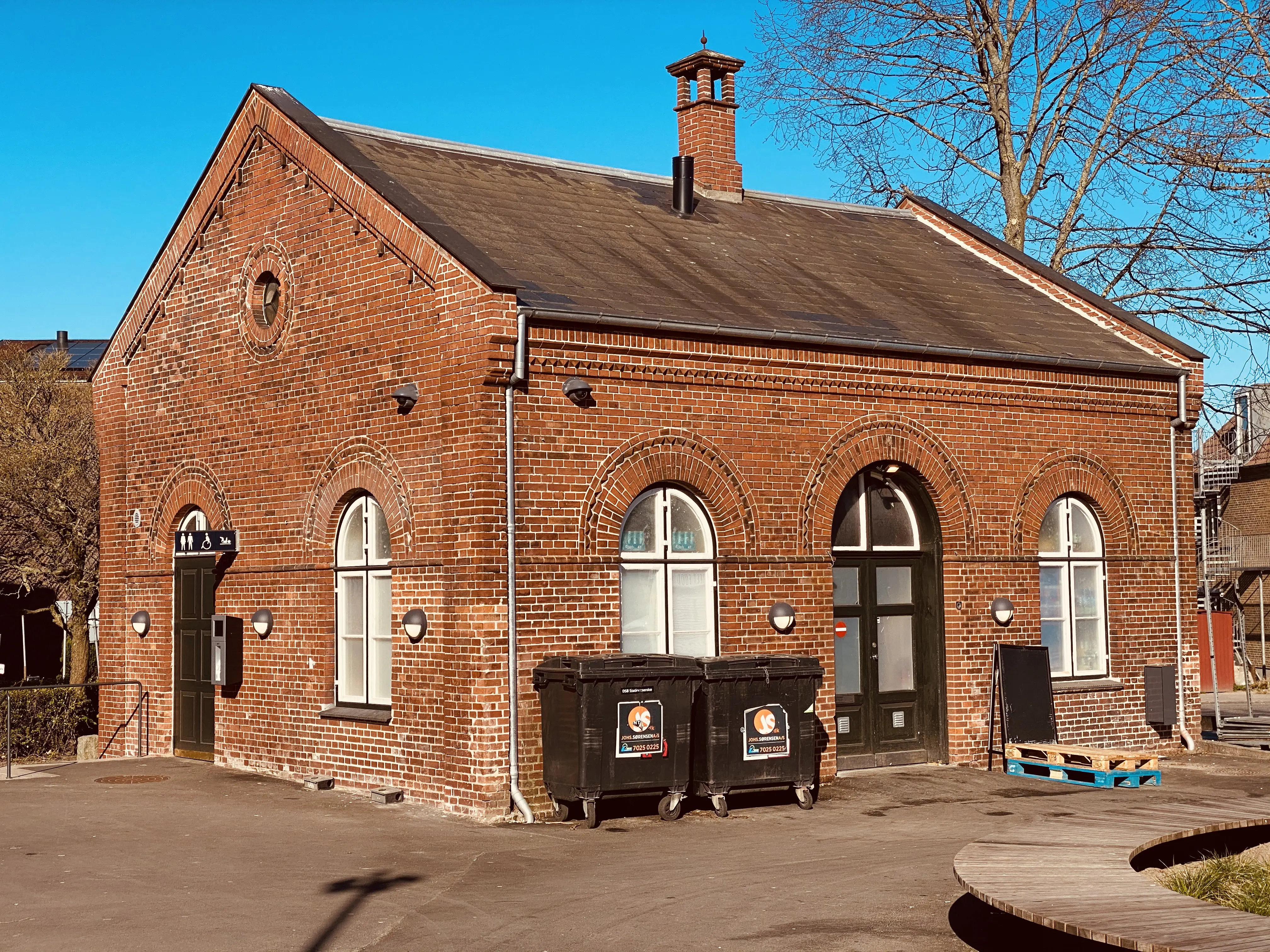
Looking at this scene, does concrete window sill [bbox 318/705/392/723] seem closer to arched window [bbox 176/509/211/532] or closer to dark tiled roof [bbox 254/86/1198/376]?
arched window [bbox 176/509/211/532]

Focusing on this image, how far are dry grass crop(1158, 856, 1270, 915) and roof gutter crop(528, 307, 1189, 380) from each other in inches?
245

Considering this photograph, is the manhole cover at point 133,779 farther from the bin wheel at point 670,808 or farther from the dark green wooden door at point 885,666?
the dark green wooden door at point 885,666

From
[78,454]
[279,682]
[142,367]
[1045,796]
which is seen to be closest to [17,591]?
[78,454]

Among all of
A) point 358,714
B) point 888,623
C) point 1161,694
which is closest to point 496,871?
point 358,714

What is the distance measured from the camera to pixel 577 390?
13359 mm

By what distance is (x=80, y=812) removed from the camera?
13117mm

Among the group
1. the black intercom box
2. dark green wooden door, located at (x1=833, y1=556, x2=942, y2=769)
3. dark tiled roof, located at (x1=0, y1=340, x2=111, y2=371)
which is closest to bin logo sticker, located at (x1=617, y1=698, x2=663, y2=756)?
dark green wooden door, located at (x1=833, y1=556, x2=942, y2=769)

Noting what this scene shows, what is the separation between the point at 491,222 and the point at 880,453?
15.1 feet

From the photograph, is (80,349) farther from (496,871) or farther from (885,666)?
(496,871)

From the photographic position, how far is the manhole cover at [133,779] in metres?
15.1

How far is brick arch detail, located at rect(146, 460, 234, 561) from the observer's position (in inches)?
652

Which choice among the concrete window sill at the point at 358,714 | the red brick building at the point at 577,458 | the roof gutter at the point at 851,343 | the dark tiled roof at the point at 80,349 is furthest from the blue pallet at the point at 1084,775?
the dark tiled roof at the point at 80,349

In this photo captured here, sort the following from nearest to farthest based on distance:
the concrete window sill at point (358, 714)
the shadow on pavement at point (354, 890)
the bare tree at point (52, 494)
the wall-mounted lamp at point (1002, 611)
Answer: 1. the shadow on pavement at point (354, 890)
2. the concrete window sill at point (358, 714)
3. the wall-mounted lamp at point (1002, 611)
4. the bare tree at point (52, 494)

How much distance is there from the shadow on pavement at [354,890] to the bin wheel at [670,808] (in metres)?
2.98
